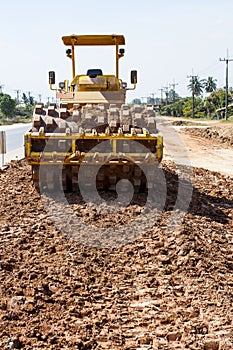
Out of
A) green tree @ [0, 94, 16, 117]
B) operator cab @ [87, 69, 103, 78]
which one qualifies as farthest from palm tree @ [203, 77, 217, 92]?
operator cab @ [87, 69, 103, 78]

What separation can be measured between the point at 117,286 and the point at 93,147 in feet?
11.9

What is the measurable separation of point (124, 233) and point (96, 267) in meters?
1.34

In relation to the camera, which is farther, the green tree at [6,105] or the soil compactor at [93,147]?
the green tree at [6,105]

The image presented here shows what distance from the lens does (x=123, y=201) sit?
9094 millimetres

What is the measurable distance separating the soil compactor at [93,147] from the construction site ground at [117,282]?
1.53 ft

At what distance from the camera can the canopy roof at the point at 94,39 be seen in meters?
12.3

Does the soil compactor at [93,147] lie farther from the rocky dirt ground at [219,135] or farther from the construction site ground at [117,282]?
the rocky dirt ground at [219,135]

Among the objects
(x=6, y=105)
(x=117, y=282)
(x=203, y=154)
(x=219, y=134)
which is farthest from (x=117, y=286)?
(x=6, y=105)

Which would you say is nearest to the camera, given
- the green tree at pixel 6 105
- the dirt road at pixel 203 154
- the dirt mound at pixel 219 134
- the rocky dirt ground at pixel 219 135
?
the dirt road at pixel 203 154

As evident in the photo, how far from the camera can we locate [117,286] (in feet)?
19.5

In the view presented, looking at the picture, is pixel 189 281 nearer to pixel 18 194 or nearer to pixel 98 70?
pixel 18 194

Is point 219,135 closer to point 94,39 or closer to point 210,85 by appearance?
point 94,39

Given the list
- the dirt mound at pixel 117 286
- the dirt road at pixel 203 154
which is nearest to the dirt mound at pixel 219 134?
the dirt road at pixel 203 154

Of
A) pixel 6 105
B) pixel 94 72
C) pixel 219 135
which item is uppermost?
pixel 6 105
